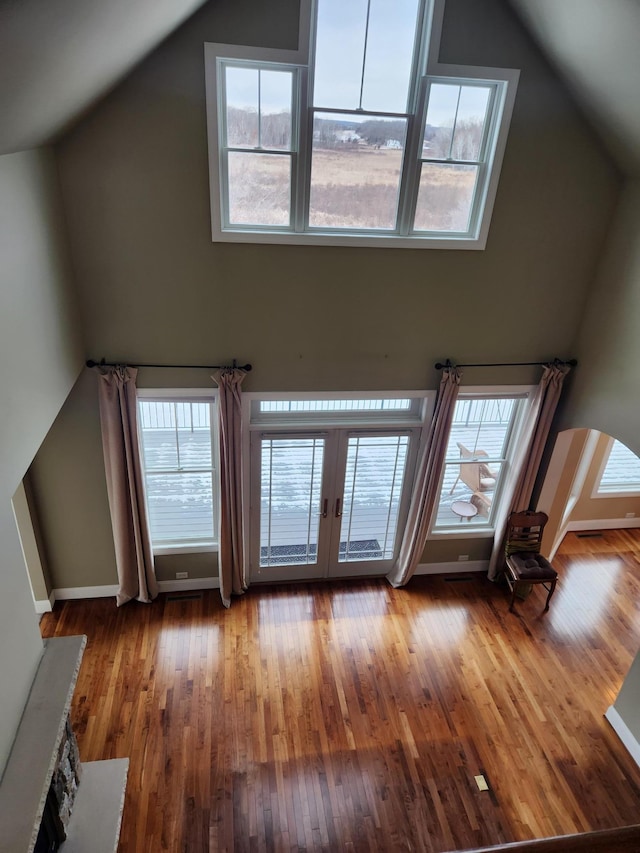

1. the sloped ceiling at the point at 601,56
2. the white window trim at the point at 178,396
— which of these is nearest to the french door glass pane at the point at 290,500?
the white window trim at the point at 178,396

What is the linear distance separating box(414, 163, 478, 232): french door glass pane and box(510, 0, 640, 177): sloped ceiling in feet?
2.93

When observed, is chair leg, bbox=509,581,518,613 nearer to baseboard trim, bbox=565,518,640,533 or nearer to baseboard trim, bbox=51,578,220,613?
baseboard trim, bbox=565,518,640,533

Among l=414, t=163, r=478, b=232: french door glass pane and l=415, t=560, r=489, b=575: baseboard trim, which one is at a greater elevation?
l=414, t=163, r=478, b=232: french door glass pane

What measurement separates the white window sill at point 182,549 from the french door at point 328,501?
0.47 m

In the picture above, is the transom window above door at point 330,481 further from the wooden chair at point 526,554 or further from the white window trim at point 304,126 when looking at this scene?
the white window trim at point 304,126

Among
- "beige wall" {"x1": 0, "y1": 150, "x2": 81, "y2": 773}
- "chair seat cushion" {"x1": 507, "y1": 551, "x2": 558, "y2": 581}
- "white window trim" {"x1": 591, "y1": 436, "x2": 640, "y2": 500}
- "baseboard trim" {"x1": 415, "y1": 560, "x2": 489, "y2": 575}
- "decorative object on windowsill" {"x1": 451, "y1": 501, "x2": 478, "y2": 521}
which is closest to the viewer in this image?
"beige wall" {"x1": 0, "y1": 150, "x2": 81, "y2": 773}

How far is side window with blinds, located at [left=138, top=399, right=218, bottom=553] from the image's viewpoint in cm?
489

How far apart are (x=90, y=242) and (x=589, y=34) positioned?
3.57 metres

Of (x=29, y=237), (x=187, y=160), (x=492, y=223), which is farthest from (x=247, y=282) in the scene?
(x=492, y=223)

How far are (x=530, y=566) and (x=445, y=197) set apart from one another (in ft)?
12.0

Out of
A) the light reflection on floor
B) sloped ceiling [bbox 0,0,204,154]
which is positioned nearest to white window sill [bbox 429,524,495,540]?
the light reflection on floor

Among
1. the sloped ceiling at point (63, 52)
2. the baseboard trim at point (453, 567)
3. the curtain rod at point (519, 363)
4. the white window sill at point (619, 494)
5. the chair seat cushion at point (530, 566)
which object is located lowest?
the baseboard trim at point (453, 567)

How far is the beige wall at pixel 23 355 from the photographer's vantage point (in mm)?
2676

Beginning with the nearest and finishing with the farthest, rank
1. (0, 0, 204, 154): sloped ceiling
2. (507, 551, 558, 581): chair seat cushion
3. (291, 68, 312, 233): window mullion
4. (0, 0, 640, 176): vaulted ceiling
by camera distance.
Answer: (0, 0, 204, 154): sloped ceiling
(0, 0, 640, 176): vaulted ceiling
(291, 68, 312, 233): window mullion
(507, 551, 558, 581): chair seat cushion
